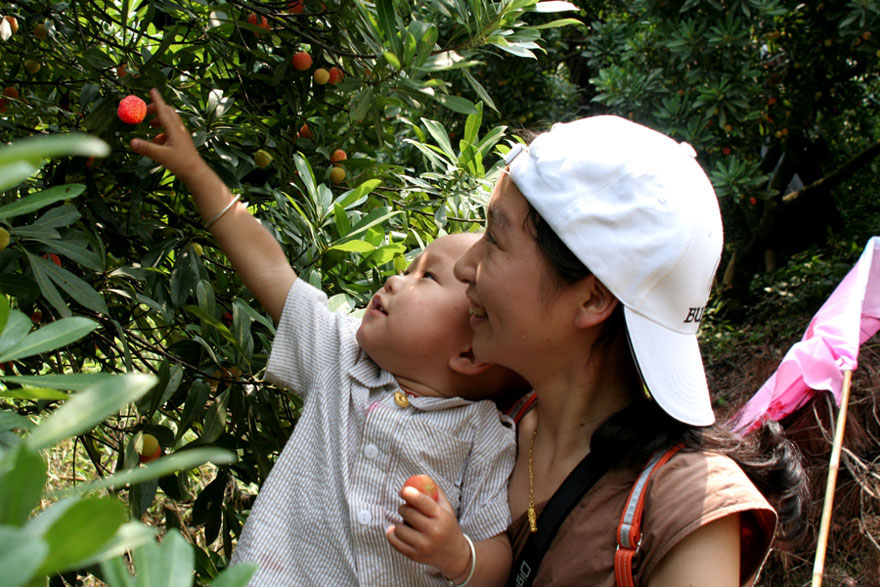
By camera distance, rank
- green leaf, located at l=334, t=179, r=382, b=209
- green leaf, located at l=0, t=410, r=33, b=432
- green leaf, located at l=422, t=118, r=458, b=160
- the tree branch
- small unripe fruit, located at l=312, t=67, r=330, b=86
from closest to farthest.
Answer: green leaf, located at l=0, t=410, r=33, b=432 → green leaf, located at l=334, t=179, r=382, b=209 → small unripe fruit, located at l=312, t=67, r=330, b=86 → green leaf, located at l=422, t=118, r=458, b=160 → the tree branch

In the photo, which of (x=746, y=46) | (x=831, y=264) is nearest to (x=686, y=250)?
(x=746, y=46)

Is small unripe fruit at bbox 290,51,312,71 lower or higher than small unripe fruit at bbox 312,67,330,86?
higher

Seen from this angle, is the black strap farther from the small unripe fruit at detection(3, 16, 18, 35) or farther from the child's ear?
the small unripe fruit at detection(3, 16, 18, 35)

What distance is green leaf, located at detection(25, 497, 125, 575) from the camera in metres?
0.35

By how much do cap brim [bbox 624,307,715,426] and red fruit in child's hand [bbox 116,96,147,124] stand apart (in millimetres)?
930

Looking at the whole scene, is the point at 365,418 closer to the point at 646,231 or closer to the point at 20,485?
the point at 646,231

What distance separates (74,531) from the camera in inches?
14.0

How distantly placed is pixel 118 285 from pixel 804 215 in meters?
6.83

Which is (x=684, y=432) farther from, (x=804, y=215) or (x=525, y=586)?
(x=804, y=215)

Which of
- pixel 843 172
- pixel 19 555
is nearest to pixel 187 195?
pixel 19 555

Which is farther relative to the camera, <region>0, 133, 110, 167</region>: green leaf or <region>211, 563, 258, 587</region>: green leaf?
<region>211, 563, 258, 587</region>: green leaf

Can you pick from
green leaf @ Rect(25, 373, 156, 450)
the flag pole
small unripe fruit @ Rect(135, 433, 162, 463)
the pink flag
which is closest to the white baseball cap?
small unripe fruit @ Rect(135, 433, 162, 463)

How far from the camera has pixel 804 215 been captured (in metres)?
7.25

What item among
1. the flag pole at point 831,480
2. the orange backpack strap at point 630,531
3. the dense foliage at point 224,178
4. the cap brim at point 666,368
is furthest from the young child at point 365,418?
the flag pole at point 831,480
